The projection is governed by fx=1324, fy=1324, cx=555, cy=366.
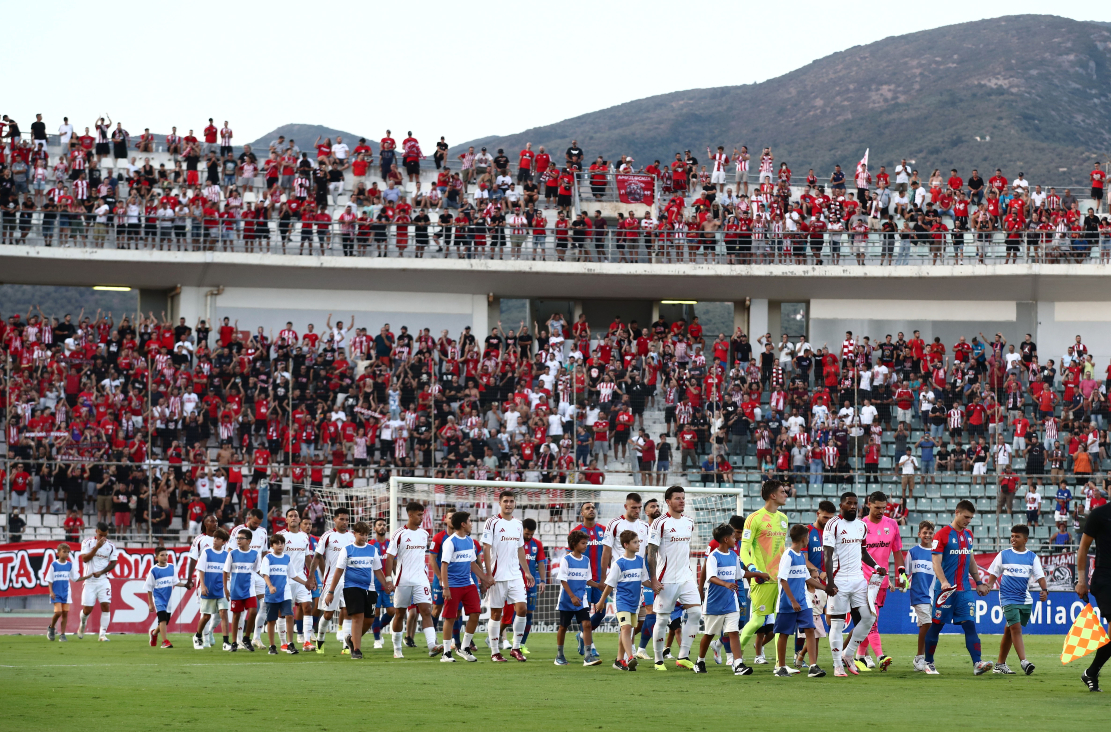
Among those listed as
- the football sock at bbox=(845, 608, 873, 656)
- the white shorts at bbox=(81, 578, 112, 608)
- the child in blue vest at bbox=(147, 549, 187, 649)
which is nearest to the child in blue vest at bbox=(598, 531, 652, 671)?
the football sock at bbox=(845, 608, 873, 656)

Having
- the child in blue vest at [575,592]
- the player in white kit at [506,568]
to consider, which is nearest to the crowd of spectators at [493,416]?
the child in blue vest at [575,592]

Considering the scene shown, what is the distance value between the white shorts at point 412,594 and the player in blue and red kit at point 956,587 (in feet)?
18.7

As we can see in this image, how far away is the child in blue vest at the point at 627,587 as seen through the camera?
559 inches

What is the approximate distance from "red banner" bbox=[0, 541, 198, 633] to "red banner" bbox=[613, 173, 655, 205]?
21522 millimetres

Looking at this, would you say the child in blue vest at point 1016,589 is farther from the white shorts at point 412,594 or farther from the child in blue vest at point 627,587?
the white shorts at point 412,594

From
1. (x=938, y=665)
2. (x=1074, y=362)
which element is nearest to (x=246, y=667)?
(x=938, y=665)

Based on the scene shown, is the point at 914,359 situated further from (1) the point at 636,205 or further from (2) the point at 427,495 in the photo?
(2) the point at 427,495

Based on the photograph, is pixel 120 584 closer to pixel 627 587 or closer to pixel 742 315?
pixel 627 587

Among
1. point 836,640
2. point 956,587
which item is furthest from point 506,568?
point 956,587

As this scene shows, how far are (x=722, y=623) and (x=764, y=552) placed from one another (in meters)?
0.86

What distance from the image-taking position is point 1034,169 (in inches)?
5443

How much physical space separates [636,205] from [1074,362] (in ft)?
46.8

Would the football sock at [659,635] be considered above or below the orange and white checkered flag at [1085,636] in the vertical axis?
below

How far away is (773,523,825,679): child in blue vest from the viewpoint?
13.3 metres
